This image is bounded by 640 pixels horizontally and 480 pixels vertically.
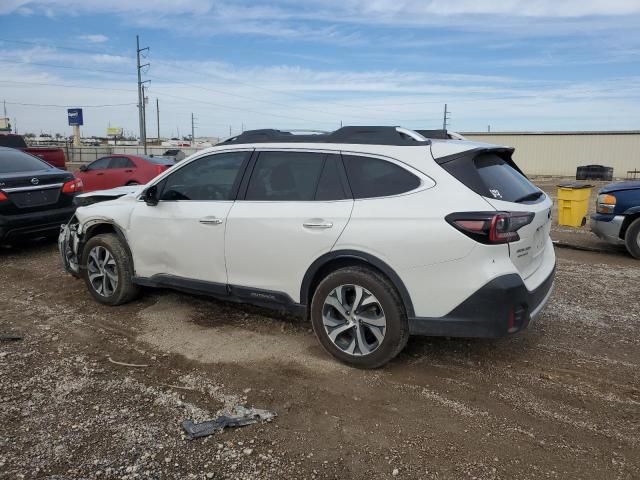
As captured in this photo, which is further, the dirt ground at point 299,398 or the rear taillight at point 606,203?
the rear taillight at point 606,203

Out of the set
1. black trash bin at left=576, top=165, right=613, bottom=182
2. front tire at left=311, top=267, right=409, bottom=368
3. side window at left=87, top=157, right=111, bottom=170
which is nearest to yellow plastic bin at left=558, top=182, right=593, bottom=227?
front tire at left=311, top=267, right=409, bottom=368

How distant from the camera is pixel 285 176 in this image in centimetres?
423

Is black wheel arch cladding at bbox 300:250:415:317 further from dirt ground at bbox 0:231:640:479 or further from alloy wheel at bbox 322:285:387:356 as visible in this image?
dirt ground at bbox 0:231:640:479

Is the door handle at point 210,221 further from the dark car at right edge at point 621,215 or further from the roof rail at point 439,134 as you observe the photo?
the dark car at right edge at point 621,215

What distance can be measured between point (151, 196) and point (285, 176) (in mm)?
1435

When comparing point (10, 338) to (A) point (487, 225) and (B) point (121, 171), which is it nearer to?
(A) point (487, 225)

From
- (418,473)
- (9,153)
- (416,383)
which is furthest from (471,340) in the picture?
(9,153)

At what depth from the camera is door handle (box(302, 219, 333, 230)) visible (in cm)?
383

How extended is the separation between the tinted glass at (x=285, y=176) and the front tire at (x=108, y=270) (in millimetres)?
1674

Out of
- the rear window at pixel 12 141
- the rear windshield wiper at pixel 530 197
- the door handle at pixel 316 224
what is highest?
the rear window at pixel 12 141

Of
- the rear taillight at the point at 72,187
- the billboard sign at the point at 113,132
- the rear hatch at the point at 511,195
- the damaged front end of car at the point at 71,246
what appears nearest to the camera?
the rear hatch at the point at 511,195

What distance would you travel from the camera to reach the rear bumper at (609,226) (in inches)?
308

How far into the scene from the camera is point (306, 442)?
3.04m

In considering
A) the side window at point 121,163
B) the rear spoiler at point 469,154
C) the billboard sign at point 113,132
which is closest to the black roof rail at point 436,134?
the rear spoiler at point 469,154
